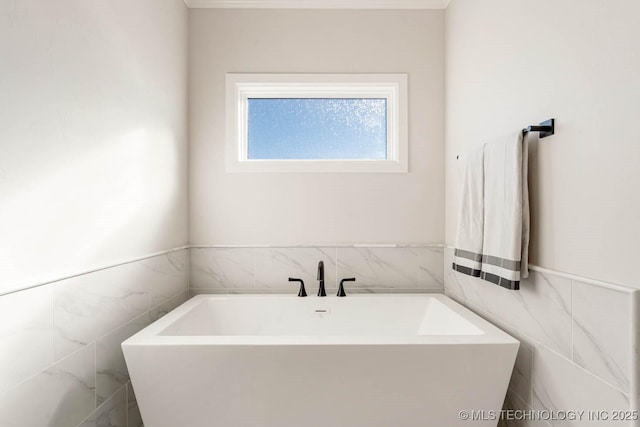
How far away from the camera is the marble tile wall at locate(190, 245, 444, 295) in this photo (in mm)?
2266

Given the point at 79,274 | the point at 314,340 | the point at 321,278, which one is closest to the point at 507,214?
the point at 314,340

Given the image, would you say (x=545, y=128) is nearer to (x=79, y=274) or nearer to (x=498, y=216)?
(x=498, y=216)

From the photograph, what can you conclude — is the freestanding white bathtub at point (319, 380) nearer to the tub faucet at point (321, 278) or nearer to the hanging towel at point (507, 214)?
the hanging towel at point (507, 214)

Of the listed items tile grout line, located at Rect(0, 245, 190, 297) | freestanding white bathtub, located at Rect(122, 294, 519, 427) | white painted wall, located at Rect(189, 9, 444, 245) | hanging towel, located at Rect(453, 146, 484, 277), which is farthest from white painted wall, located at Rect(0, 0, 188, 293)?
hanging towel, located at Rect(453, 146, 484, 277)

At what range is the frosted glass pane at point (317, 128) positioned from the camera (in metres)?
2.40

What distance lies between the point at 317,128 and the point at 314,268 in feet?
3.18

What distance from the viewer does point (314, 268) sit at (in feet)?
7.43

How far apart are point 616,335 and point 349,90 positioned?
1931 millimetres

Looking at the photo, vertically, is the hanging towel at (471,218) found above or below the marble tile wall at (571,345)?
above

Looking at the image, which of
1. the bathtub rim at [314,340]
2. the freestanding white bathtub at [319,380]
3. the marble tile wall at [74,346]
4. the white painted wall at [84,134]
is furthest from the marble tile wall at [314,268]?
the freestanding white bathtub at [319,380]

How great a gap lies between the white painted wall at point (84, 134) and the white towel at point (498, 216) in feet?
5.32

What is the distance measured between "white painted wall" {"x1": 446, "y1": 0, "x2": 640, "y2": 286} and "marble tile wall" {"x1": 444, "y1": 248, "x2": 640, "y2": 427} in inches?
2.9

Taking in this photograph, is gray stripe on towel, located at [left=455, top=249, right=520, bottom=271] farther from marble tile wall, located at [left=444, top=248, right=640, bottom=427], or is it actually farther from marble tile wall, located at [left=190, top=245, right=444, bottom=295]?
marble tile wall, located at [left=190, top=245, right=444, bottom=295]

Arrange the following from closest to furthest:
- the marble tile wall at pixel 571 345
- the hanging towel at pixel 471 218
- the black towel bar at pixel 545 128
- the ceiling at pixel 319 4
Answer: the marble tile wall at pixel 571 345 → the black towel bar at pixel 545 128 → the hanging towel at pixel 471 218 → the ceiling at pixel 319 4
